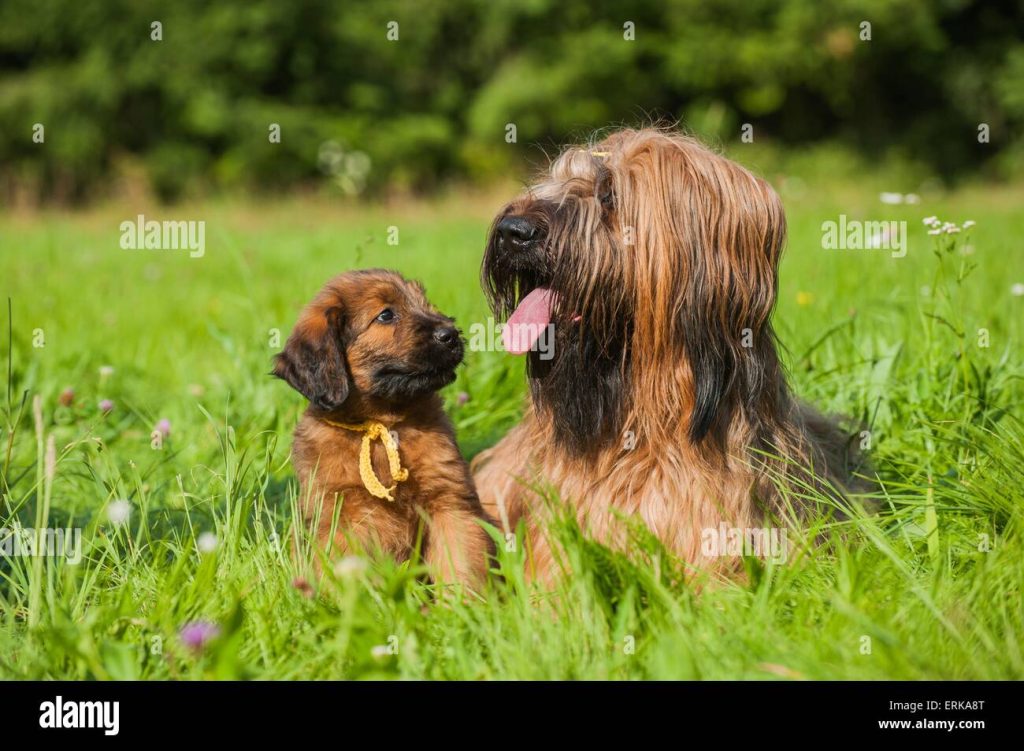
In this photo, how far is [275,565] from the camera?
327cm

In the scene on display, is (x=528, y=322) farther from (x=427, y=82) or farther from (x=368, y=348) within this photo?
(x=427, y=82)

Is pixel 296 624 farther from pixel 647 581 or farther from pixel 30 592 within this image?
pixel 647 581

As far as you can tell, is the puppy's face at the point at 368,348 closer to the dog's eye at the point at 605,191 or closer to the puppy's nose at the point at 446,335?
the puppy's nose at the point at 446,335

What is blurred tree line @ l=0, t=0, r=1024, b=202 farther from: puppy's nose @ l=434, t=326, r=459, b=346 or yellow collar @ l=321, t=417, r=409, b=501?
yellow collar @ l=321, t=417, r=409, b=501

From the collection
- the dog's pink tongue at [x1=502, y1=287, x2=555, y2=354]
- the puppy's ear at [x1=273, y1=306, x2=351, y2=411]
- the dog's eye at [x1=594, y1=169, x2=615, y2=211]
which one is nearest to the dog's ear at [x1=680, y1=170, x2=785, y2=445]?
the dog's eye at [x1=594, y1=169, x2=615, y2=211]

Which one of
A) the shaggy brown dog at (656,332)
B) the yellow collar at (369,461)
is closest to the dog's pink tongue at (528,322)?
the shaggy brown dog at (656,332)

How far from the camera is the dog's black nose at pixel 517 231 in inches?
131

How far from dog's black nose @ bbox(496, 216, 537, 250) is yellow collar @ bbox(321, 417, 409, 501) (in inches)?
30.8

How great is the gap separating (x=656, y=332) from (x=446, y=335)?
→ 73 centimetres

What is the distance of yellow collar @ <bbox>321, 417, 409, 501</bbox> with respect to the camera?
3451 millimetres

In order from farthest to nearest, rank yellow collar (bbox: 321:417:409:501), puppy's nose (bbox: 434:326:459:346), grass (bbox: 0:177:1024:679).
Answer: puppy's nose (bbox: 434:326:459:346) < yellow collar (bbox: 321:417:409:501) < grass (bbox: 0:177:1024:679)

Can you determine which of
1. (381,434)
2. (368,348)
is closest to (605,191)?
(368,348)

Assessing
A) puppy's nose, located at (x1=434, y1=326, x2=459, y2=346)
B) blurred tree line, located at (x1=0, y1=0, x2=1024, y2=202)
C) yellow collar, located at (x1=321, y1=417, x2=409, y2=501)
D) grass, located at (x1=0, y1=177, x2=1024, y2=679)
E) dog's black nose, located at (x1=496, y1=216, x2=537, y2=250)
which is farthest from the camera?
blurred tree line, located at (x1=0, y1=0, x2=1024, y2=202)

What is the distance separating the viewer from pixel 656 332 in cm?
338
